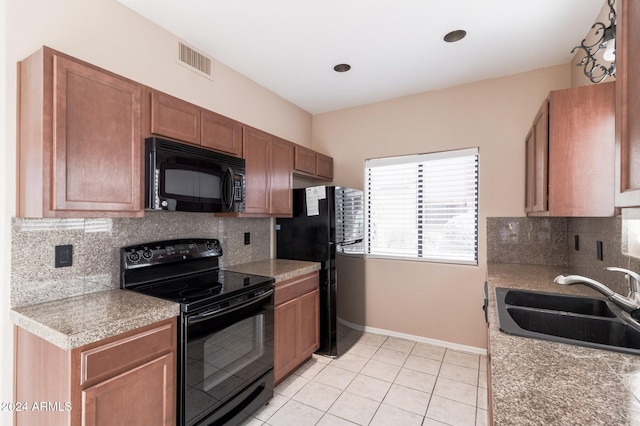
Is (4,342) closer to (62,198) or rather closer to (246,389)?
(62,198)

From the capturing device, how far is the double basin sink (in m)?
1.22

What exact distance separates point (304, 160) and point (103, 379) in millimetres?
2463

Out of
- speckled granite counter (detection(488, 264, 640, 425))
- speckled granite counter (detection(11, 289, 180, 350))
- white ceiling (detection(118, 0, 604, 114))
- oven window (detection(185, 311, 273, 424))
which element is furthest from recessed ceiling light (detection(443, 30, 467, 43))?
speckled granite counter (detection(11, 289, 180, 350))

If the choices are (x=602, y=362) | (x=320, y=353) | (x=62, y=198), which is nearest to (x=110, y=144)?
(x=62, y=198)

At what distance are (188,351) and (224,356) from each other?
297 millimetres

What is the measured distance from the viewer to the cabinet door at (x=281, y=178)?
108 inches

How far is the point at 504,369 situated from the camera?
0.92 meters

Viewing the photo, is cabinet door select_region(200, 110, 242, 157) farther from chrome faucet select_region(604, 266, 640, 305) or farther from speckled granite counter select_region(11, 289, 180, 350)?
chrome faucet select_region(604, 266, 640, 305)

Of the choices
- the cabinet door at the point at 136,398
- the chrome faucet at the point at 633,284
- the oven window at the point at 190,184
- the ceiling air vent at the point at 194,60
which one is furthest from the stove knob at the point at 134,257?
the chrome faucet at the point at 633,284

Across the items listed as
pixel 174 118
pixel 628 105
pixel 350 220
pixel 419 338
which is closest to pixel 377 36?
pixel 174 118

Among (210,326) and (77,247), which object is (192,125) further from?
(210,326)

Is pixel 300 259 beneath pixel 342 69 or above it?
beneath

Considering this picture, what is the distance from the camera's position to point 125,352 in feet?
4.40

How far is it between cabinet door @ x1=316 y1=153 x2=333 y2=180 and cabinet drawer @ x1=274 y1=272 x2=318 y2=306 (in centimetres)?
127
